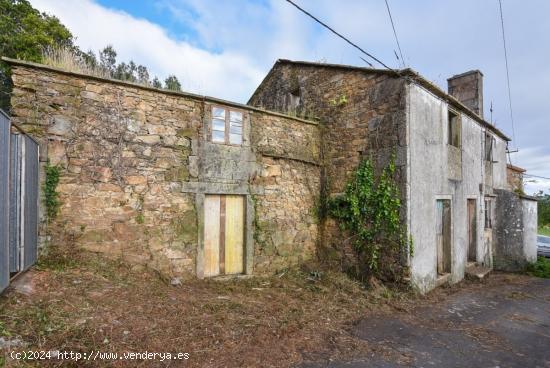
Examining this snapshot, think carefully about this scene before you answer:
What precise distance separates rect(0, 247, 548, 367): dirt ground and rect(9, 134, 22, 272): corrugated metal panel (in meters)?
0.41

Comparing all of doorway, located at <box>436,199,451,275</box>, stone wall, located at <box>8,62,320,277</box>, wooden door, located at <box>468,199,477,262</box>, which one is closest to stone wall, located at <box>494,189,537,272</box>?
wooden door, located at <box>468,199,477,262</box>

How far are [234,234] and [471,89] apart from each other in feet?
32.6

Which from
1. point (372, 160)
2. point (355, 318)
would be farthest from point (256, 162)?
point (355, 318)

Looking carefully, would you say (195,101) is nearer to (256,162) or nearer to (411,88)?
(256,162)

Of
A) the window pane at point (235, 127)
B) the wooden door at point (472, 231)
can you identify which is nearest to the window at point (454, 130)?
the wooden door at point (472, 231)

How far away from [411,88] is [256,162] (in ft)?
12.4

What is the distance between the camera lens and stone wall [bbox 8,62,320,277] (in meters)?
4.79

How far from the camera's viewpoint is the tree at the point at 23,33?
11673 mm

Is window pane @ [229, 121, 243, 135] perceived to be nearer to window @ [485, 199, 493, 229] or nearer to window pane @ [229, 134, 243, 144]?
window pane @ [229, 134, 243, 144]

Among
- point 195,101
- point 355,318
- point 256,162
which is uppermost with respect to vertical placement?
point 195,101

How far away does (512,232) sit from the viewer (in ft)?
32.2

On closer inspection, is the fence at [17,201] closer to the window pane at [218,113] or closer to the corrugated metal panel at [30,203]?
the corrugated metal panel at [30,203]

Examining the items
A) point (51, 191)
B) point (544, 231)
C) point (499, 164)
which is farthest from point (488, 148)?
point (544, 231)

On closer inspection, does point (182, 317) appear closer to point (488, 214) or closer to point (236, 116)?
point (236, 116)
